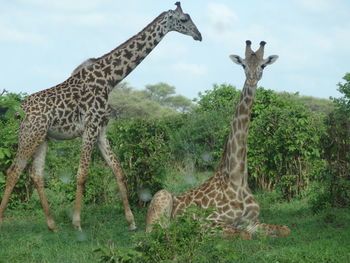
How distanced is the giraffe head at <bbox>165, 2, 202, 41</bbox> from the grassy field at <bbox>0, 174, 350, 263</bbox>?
3.44m

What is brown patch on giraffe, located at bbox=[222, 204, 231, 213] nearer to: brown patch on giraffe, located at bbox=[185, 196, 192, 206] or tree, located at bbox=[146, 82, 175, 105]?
brown patch on giraffe, located at bbox=[185, 196, 192, 206]

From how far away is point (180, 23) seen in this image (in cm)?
1114

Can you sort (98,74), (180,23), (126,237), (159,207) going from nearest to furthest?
(159,207) → (126,237) → (98,74) → (180,23)

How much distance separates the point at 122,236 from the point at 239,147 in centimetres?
231

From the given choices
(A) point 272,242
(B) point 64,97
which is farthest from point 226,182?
(B) point 64,97

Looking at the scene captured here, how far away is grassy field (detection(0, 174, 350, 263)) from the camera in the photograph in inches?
291

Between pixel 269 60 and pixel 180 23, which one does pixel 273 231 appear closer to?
pixel 269 60

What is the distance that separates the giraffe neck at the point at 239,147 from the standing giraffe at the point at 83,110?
2.04 m

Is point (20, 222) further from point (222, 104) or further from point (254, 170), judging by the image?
point (222, 104)

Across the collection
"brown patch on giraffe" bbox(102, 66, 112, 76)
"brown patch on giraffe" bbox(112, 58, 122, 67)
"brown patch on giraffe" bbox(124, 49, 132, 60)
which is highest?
"brown patch on giraffe" bbox(124, 49, 132, 60)

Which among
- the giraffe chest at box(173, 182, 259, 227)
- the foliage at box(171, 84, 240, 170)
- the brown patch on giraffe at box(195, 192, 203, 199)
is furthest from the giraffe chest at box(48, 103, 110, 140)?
the foliage at box(171, 84, 240, 170)

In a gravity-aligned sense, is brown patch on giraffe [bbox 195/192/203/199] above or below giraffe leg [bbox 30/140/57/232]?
below

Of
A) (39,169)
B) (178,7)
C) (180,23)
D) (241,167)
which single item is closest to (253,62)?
(241,167)

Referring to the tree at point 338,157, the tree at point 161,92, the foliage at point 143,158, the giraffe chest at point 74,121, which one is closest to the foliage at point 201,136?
the foliage at point 143,158
